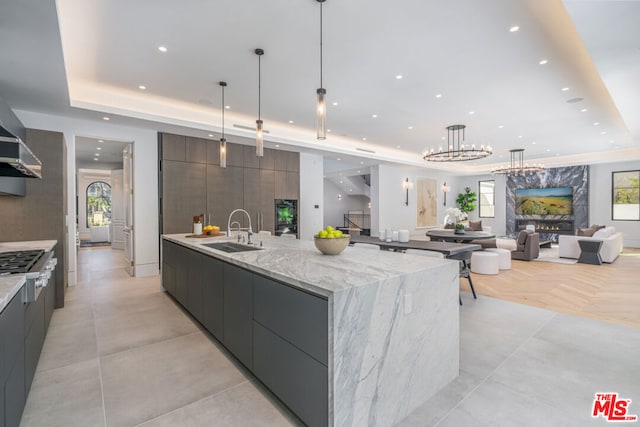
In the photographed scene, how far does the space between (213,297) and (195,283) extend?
2.01 feet

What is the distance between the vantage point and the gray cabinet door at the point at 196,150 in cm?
635

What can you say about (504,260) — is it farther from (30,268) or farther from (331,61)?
(30,268)

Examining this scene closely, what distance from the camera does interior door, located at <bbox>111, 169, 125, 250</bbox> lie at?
9.96 metres

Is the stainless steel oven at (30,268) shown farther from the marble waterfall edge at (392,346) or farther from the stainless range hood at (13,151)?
the marble waterfall edge at (392,346)

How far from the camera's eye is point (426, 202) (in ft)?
41.1

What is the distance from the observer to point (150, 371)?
2424 millimetres

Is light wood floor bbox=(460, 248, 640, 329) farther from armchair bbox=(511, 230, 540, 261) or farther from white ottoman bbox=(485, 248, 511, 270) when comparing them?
armchair bbox=(511, 230, 540, 261)

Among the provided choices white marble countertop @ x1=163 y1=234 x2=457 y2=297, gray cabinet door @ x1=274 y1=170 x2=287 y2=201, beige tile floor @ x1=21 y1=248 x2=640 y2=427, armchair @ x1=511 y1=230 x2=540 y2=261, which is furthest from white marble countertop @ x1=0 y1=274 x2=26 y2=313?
armchair @ x1=511 y1=230 x2=540 y2=261

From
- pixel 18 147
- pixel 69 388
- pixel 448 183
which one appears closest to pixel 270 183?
pixel 18 147

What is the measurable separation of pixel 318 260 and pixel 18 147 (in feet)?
8.48

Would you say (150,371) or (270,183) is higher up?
(270,183)

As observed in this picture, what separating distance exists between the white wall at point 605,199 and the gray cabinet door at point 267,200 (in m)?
11.3

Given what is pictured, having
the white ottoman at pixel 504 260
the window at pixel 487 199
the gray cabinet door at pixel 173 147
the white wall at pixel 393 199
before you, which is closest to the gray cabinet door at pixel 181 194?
the gray cabinet door at pixel 173 147

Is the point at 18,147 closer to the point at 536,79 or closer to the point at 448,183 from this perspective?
the point at 536,79
